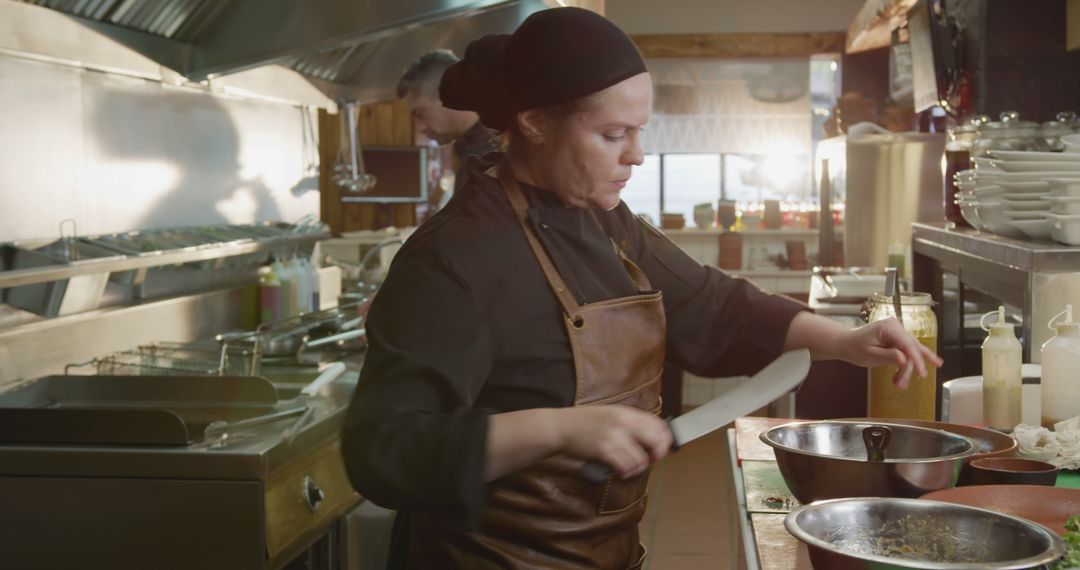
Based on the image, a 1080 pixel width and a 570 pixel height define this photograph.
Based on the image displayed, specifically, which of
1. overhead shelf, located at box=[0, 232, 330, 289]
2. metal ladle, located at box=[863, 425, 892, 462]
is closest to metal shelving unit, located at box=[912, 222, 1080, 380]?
metal ladle, located at box=[863, 425, 892, 462]

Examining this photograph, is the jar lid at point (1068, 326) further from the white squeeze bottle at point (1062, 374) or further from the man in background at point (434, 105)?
the man in background at point (434, 105)

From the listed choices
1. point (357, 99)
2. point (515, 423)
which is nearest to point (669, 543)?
point (357, 99)

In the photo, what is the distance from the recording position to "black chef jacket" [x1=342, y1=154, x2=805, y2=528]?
1.53m

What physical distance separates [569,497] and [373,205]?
6.53m

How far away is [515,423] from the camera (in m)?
1.53

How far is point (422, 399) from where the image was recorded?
5.21ft

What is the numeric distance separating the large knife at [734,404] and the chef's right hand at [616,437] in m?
0.02

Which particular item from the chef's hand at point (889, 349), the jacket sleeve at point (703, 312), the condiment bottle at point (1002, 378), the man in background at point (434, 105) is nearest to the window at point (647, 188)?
the man in background at point (434, 105)

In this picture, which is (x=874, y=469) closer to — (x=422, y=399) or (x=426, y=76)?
(x=422, y=399)

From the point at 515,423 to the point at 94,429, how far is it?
1571 mm

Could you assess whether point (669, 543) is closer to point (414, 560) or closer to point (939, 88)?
point (939, 88)

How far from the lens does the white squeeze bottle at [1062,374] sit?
87.4 inches

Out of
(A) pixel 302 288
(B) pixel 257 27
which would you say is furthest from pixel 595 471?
(A) pixel 302 288

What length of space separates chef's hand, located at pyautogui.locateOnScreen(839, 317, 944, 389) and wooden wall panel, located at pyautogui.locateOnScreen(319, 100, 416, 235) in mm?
5200
